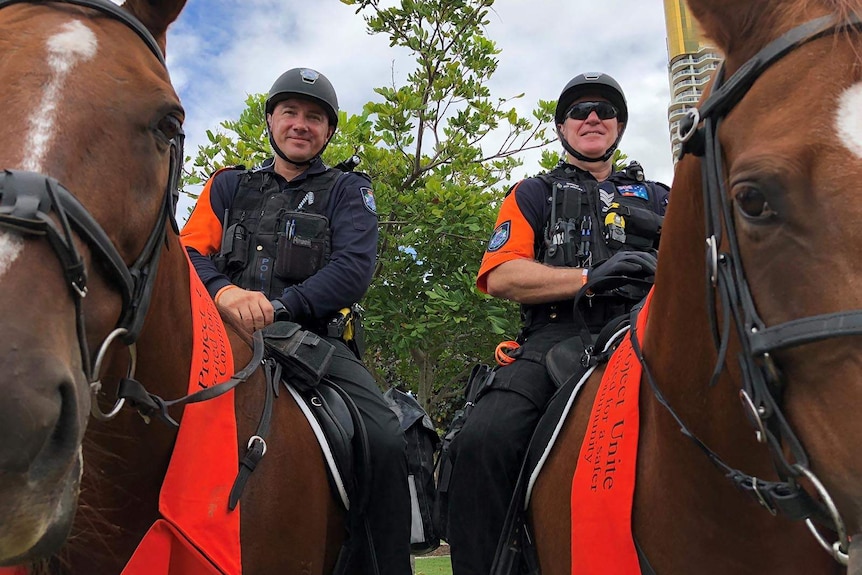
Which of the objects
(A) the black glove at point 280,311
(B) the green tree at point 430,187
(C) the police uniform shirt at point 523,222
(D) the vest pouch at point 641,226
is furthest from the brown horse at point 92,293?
(B) the green tree at point 430,187

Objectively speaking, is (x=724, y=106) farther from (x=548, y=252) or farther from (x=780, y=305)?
(x=548, y=252)

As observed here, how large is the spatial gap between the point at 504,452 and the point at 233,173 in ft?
7.74

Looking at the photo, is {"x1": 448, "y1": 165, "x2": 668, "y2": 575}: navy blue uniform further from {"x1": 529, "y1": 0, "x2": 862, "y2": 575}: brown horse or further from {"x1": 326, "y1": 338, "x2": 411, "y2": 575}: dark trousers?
{"x1": 529, "y1": 0, "x2": 862, "y2": 575}: brown horse

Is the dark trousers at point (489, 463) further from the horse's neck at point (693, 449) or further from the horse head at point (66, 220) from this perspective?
the horse head at point (66, 220)

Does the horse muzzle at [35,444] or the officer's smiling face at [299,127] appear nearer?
A: the horse muzzle at [35,444]

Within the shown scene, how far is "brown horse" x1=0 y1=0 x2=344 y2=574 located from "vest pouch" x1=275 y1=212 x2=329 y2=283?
1.23 metres

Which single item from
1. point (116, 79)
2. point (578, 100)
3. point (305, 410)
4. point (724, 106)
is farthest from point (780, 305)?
point (578, 100)

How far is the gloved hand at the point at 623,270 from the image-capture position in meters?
3.45

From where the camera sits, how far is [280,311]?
382cm

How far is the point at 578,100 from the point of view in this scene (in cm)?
471

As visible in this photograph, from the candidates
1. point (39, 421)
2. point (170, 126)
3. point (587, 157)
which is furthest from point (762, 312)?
point (587, 157)

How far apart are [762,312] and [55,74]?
1.83 metres

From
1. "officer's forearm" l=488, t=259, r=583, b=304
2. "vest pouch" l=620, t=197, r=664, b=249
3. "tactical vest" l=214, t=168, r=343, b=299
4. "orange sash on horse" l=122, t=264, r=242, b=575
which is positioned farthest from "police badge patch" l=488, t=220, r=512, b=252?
"orange sash on horse" l=122, t=264, r=242, b=575

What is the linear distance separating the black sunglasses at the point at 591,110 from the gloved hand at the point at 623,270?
1422 mm
